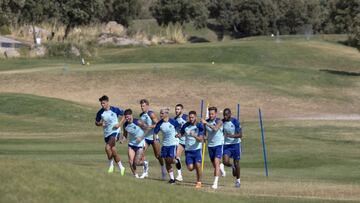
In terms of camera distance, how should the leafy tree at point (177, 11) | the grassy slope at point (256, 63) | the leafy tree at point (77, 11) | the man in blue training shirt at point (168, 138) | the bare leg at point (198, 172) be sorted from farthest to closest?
the leafy tree at point (177, 11) < the leafy tree at point (77, 11) < the grassy slope at point (256, 63) < the man in blue training shirt at point (168, 138) < the bare leg at point (198, 172)

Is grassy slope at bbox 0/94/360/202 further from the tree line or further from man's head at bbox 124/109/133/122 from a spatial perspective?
the tree line

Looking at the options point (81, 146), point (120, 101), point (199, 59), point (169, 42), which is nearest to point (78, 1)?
point (169, 42)

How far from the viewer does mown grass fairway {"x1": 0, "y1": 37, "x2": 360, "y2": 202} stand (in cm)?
1500

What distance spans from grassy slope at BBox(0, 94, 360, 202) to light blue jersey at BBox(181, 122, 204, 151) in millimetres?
927

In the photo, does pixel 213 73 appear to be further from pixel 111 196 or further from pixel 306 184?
pixel 111 196

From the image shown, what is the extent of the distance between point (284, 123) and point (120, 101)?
1236 cm

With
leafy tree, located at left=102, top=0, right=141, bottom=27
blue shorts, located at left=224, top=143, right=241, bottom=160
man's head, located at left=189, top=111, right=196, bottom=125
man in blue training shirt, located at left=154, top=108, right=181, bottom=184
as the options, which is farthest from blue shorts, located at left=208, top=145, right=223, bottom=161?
leafy tree, located at left=102, top=0, right=141, bottom=27

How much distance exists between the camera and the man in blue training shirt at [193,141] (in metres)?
21.5

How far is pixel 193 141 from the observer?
21719mm

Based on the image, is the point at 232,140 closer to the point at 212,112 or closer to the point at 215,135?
the point at 215,135

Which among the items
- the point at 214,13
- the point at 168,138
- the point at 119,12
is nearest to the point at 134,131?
the point at 168,138

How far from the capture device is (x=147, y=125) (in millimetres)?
22953

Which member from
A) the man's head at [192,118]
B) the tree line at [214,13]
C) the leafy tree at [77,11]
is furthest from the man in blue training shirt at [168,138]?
the leafy tree at [77,11]

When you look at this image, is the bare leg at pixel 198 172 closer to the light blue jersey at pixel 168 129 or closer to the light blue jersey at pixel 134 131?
the light blue jersey at pixel 168 129
